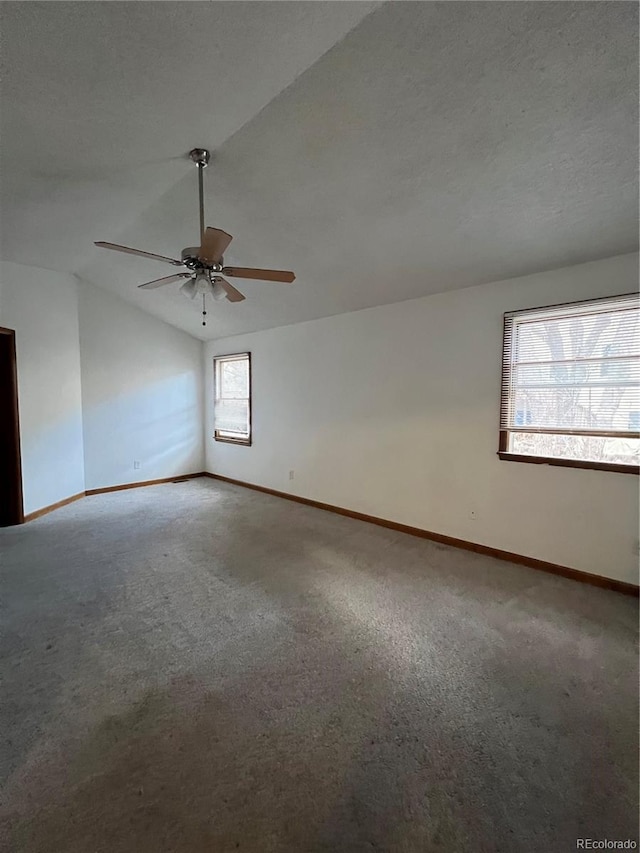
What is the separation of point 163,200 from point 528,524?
4.14 m

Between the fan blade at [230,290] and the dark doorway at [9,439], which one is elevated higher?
the fan blade at [230,290]

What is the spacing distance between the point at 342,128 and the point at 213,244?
0.98 meters

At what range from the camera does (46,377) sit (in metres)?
4.52

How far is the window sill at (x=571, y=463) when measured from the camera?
2763 mm

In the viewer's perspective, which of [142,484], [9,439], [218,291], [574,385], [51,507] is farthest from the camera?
[142,484]

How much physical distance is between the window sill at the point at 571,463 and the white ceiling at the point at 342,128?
61.3 inches

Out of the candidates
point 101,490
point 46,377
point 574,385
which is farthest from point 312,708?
point 101,490

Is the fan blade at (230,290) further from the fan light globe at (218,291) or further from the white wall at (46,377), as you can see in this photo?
the white wall at (46,377)

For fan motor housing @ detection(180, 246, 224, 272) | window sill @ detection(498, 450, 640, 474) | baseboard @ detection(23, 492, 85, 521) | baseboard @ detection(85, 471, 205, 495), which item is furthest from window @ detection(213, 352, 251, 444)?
window sill @ detection(498, 450, 640, 474)

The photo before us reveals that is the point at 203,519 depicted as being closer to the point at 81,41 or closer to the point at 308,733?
the point at 308,733

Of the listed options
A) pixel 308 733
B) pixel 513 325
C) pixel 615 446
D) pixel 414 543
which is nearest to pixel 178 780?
pixel 308 733

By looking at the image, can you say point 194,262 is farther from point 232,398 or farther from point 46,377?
point 232,398

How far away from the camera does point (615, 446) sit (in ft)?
9.30

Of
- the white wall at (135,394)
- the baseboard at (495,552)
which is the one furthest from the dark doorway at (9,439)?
the baseboard at (495,552)
